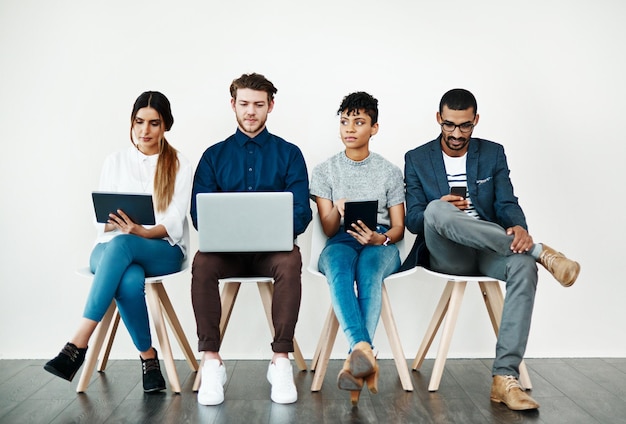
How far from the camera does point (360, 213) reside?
8.71 feet

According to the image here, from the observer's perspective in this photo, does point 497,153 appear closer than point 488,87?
Yes

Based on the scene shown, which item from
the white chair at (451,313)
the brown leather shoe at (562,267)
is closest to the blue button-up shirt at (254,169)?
the white chair at (451,313)

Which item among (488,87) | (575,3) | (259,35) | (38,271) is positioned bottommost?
(38,271)

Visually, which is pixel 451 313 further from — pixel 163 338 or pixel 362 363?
pixel 163 338

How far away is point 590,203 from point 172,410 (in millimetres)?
2326

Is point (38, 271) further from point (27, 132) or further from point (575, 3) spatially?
point (575, 3)

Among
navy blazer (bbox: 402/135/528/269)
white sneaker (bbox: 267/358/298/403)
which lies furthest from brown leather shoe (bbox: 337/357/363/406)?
navy blazer (bbox: 402/135/528/269)

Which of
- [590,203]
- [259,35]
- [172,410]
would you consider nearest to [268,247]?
[172,410]

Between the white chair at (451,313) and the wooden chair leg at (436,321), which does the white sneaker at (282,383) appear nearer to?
the white chair at (451,313)

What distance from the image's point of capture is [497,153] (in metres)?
2.99

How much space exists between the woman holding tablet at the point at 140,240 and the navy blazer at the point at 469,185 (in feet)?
3.26

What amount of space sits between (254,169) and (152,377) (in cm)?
99

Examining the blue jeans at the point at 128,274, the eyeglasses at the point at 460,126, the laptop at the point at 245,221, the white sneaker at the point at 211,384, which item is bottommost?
the white sneaker at the point at 211,384

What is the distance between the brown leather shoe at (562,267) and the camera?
7.87ft
